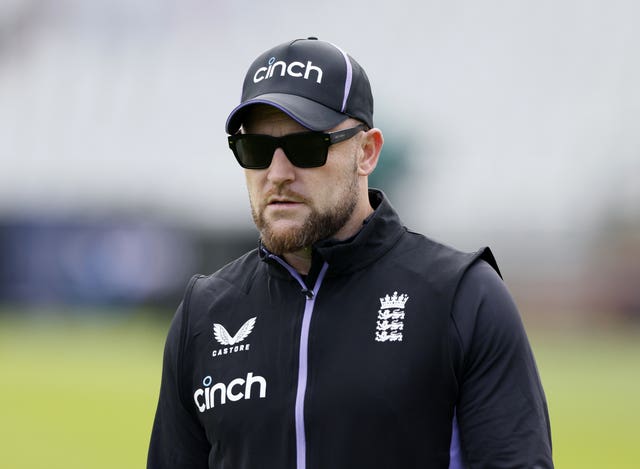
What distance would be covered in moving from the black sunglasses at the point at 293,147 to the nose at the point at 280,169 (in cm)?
1

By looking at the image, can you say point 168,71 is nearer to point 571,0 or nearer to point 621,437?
point 571,0

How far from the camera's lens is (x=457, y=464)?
96.1 inches

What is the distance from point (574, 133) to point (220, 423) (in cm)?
3967

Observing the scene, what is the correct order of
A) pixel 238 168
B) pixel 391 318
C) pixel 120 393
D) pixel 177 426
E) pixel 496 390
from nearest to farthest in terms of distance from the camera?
pixel 496 390, pixel 391 318, pixel 177 426, pixel 120 393, pixel 238 168

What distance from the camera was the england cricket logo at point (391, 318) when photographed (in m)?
2.50

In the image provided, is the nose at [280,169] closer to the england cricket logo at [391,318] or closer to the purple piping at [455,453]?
the england cricket logo at [391,318]

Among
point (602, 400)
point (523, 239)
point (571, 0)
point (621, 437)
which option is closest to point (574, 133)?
point (571, 0)

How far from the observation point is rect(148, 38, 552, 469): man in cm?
242

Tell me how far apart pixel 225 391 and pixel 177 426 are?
0.23m

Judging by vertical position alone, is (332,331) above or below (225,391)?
above

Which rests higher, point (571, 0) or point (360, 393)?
point (571, 0)

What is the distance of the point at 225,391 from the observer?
8.57 feet

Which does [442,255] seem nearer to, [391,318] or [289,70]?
[391,318]

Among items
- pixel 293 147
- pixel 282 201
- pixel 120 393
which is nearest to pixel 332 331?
pixel 282 201
